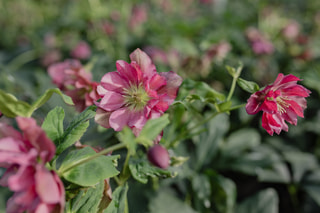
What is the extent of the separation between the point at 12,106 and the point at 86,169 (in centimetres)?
15

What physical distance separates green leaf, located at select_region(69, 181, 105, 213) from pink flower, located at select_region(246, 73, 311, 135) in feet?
1.01

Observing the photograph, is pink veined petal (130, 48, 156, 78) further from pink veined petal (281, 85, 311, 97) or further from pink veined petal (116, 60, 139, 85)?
pink veined petal (281, 85, 311, 97)

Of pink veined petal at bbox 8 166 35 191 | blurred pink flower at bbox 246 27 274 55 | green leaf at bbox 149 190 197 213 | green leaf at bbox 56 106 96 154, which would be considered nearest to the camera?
pink veined petal at bbox 8 166 35 191

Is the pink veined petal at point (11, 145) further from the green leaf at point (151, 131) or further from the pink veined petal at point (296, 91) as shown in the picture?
the pink veined petal at point (296, 91)

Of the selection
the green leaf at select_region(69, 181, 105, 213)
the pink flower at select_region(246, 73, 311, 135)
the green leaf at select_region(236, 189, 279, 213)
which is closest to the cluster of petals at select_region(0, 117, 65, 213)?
the green leaf at select_region(69, 181, 105, 213)

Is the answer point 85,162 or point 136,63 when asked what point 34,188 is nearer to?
point 85,162

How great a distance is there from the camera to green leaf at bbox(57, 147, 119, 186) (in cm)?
43

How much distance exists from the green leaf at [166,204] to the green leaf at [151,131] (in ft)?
1.39

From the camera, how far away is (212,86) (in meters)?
1.21

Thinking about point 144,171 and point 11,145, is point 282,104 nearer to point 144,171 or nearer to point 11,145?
point 144,171

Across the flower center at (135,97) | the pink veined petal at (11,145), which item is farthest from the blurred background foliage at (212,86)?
the pink veined petal at (11,145)

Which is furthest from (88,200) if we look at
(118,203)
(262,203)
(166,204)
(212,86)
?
(212,86)

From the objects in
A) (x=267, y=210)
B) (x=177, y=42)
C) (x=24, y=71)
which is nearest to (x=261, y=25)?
(x=177, y=42)

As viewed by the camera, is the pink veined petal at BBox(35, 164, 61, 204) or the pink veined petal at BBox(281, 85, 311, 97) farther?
the pink veined petal at BBox(281, 85, 311, 97)
